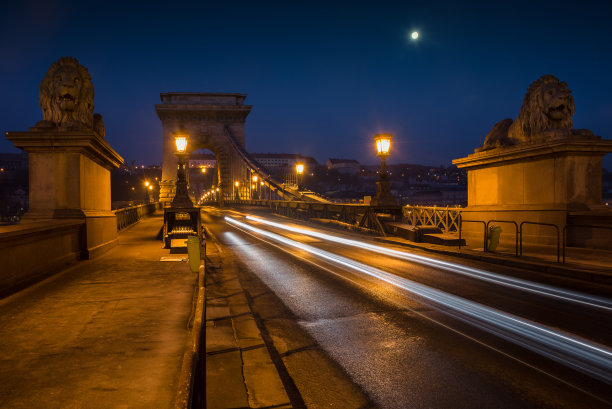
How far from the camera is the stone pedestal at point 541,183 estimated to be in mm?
11961

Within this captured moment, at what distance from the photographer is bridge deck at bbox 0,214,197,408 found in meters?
3.31

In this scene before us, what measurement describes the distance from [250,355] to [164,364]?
45.8 inches

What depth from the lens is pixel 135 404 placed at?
3.13m

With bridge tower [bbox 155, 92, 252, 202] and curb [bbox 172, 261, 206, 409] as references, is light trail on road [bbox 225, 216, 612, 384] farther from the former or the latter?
bridge tower [bbox 155, 92, 252, 202]

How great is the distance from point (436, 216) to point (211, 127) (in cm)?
7024

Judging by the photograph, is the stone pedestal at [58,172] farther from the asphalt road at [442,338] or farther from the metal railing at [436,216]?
→ the metal railing at [436,216]

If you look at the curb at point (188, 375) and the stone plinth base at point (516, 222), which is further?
the stone plinth base at point (516, 222)

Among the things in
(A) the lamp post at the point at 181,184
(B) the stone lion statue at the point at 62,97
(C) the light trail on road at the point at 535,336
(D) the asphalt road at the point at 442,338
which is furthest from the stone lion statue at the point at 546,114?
(B) the stone lion statue at the point at 62,97

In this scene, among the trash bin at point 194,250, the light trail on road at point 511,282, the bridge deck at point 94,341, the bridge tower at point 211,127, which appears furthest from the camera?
the bridge tower at point 211,127

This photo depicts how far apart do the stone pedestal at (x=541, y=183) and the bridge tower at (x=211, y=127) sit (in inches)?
2708

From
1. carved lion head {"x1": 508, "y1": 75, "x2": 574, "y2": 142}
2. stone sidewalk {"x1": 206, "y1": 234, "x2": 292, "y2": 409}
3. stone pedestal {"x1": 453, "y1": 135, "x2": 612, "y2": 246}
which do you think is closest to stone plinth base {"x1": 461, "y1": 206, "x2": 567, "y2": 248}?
stone pedestal {"x1": 453, "y1": 135, "x2": 612, "y2": 246}

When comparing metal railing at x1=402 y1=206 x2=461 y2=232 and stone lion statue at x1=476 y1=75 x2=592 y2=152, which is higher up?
stone lion statue at x1=476 y1=75 x2=592 y2=152

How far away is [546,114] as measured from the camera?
41.8 feet

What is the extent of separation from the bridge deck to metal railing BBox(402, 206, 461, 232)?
12.3 m
